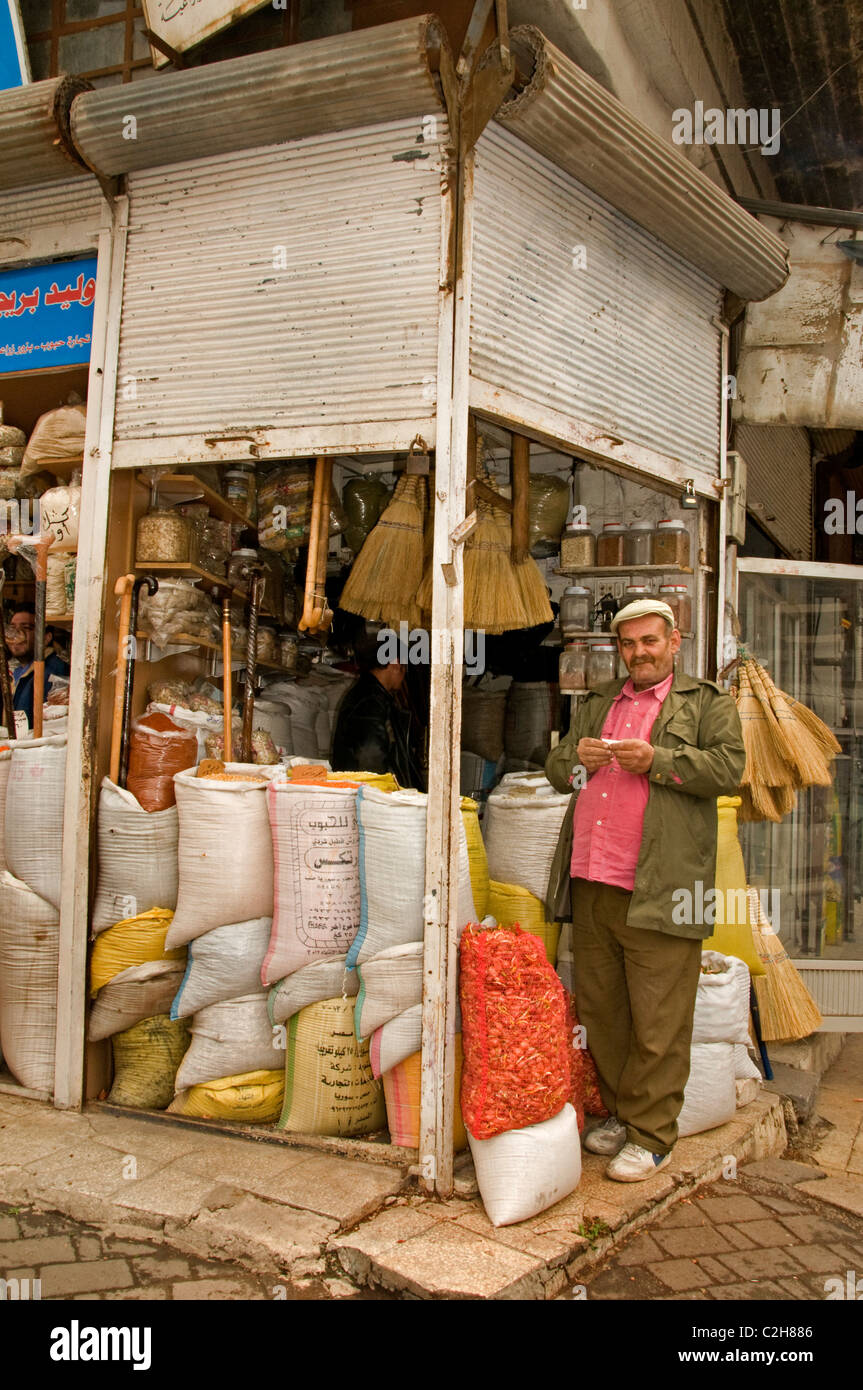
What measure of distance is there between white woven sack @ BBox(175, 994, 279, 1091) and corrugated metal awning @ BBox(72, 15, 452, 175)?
364 cm

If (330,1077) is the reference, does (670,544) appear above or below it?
above

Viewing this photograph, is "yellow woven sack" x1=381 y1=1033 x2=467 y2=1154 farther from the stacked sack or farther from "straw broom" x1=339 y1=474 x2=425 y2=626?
"straw broom" x1=339 y1=474 x2=425 y2=626

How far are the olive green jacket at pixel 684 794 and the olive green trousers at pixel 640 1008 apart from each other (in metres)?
0.17

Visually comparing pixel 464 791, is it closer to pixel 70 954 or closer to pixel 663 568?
pixel 663 568

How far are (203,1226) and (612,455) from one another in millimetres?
3571

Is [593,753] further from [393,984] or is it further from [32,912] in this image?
[32,912]

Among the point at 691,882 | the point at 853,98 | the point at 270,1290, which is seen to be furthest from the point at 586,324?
the point at 270,1290

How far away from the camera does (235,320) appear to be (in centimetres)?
428

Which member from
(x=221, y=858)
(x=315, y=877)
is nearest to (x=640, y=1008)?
(x=315, y=877)

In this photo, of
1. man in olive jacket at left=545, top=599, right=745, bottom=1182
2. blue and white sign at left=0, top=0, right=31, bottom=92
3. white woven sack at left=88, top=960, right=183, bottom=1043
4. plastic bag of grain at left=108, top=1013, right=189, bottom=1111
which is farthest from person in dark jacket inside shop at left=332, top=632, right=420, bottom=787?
blue and white sign at left=0, top=0, right=31, bottom=92

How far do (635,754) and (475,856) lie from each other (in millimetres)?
901

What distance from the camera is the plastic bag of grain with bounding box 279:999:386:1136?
393cm

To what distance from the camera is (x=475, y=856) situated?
4.18 meters

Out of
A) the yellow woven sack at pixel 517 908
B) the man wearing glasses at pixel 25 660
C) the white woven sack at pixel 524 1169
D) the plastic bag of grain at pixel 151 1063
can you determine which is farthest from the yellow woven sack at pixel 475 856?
the man wearing glasses at pixel 25 660
